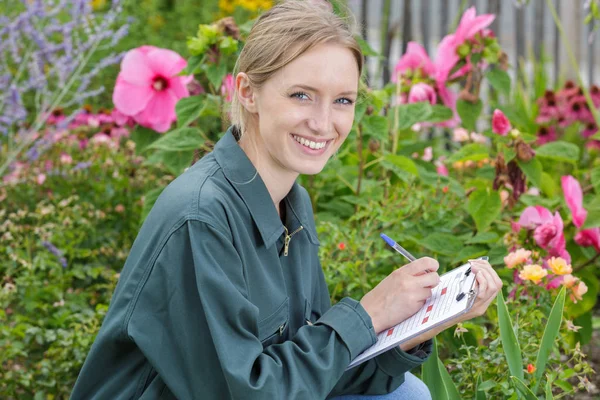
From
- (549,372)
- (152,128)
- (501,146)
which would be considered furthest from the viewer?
(152,128)

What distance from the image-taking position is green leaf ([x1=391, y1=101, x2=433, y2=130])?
2741 mm

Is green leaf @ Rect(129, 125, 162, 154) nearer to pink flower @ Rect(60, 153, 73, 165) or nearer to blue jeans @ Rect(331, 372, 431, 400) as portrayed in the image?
pink flower @ Rect(60, 153, 73, 165)

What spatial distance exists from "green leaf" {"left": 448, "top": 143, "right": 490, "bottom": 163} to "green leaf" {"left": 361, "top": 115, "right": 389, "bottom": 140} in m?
0.22

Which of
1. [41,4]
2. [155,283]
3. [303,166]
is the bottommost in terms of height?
[155,283]

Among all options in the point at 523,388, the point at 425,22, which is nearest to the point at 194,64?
the point at 523,388

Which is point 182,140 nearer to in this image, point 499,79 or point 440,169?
point 440,169

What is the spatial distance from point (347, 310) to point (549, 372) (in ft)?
2.09

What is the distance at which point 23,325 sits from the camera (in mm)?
2369

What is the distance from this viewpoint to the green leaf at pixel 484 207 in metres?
2.47

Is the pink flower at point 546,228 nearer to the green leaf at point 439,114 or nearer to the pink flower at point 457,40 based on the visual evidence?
the green leaf at point 439,114

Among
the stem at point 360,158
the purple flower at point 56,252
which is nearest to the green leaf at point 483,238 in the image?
the stem at point 360,158

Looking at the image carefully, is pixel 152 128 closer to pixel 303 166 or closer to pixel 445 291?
pixel 303 166

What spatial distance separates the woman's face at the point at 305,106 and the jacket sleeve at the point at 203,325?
0.24 m

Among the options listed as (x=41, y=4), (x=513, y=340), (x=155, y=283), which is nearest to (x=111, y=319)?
(x=155, y=283)
